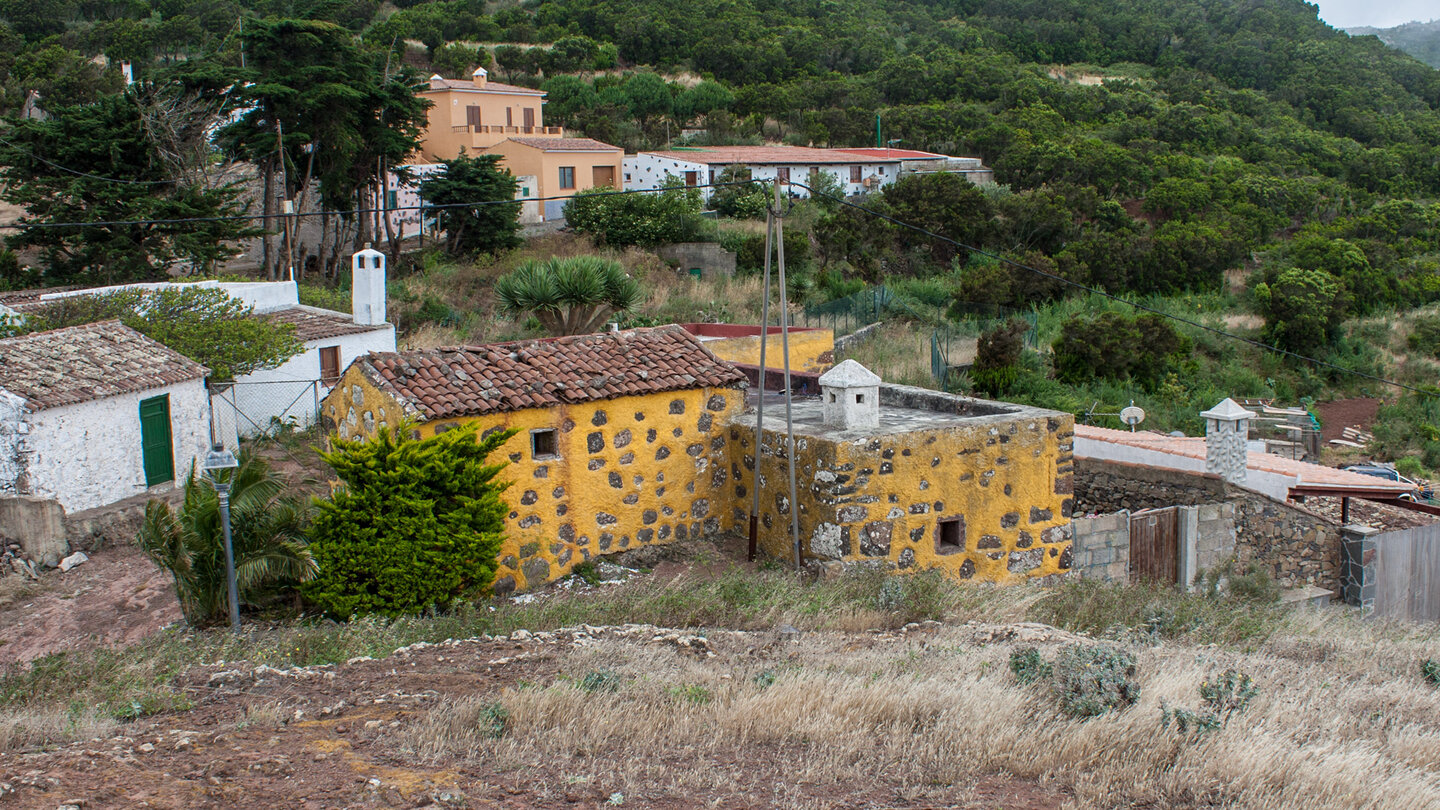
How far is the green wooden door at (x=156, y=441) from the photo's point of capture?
15.4m

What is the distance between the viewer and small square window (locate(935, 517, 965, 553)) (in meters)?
11.7

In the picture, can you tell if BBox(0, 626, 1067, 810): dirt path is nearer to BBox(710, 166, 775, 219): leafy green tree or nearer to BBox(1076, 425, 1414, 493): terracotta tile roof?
BBox(1076, 425, 1414, 493): terracotta tile roof

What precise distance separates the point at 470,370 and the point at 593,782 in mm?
6493

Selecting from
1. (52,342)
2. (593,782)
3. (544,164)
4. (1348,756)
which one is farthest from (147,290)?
(544,164)

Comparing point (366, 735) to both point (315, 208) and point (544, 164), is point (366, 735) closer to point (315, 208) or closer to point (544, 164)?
point (315, 208)

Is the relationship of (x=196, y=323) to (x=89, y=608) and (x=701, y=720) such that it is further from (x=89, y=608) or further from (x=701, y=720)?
(x=701, y=720)

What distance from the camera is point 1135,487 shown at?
619 inches

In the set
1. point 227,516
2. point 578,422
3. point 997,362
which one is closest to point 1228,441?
point 578,422

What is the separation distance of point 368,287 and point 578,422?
1068 centimetres

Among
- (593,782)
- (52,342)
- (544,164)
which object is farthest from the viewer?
(544,164)

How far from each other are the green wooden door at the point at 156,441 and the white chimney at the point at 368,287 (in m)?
5.38

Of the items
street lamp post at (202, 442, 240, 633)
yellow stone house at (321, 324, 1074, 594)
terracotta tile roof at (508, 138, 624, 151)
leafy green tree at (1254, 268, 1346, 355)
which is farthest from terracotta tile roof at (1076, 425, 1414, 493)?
terracotta tile roof at (508, 138, 624, 151)

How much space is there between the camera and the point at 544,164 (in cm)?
4003

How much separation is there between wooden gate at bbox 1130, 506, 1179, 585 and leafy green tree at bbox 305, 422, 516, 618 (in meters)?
7.69
